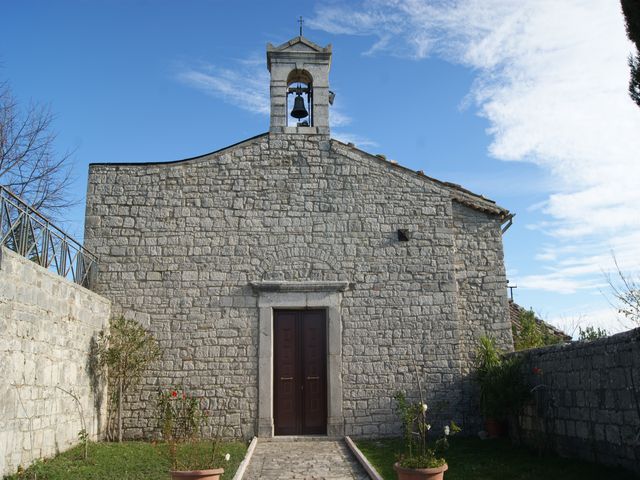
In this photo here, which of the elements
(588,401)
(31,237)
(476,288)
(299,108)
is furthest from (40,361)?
(476,288)

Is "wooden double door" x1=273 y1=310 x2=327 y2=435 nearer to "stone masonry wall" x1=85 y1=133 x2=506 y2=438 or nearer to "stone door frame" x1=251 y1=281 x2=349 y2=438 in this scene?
"stone door frame" x1=251 y1=281 x2=349 y2=438

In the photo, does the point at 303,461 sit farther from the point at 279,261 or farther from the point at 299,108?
the point at 299,108

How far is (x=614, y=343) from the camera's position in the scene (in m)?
7.10

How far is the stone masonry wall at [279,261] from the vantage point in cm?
1034

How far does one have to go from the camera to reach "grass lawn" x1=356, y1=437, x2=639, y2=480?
22.9ft

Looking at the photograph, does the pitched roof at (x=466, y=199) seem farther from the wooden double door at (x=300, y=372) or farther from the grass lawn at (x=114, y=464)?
the grass lawn at (x=114, y=464)

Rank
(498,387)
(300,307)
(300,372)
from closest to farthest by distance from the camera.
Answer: (498,387) → (300,372) → (300,307)

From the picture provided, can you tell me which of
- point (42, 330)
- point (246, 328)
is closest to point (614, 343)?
point (246, 328)

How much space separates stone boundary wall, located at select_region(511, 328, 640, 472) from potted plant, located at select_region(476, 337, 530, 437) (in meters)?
0.21

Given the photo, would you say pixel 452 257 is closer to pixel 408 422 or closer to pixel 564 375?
pixel 564 375

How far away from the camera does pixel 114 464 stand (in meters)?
7.67

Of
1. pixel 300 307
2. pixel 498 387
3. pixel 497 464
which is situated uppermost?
pixel 300 307

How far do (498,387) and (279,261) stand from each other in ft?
14.3

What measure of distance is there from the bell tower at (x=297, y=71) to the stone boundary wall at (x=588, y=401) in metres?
5.86
